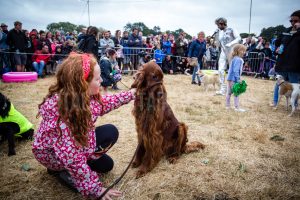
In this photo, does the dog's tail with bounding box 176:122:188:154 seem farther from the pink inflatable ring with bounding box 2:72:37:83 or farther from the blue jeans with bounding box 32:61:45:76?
the blue jeans with bounding box 32:61:45:76

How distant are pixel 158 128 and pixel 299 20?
416 centimetres

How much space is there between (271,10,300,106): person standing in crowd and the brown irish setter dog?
352 cm

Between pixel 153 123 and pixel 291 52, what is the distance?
4.06 metres

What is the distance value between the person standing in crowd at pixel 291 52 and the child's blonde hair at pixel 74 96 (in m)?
4.74

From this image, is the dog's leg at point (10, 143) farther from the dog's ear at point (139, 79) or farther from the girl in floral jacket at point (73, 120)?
the dog's ear at point (139, 79)

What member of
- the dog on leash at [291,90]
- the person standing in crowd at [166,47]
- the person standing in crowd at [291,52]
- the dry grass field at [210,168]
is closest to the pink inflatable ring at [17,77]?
the dry grass field at [210,168]

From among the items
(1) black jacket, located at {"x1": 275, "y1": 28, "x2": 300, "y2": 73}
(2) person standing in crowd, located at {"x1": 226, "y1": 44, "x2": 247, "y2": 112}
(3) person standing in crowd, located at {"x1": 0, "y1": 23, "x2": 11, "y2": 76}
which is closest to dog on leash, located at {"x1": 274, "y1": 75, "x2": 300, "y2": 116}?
(1) black jacket, located at {"x1": 275, "y1": 28, "x2": 300, "y2": 73}

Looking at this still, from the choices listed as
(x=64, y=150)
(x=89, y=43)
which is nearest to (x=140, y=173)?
(x=64, y=150)

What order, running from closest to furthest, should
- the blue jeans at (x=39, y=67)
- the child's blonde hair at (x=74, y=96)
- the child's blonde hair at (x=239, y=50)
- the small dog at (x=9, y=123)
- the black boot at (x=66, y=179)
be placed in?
the child's blonde hair at (x=74, y=96) < the black boot at (x=66, y=179) < the small dog at (x=9, y=123) < the child's blonde hair at (x=239, y=50) < the blue jeans at (x=39, y=67)

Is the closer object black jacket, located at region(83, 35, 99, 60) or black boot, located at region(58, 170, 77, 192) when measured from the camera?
black boot, located at region(58, 170, 77, 192)

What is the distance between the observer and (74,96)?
1.77 metres

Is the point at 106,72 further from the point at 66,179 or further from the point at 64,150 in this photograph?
the point at 64,150

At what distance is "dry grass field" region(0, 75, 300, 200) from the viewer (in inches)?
92.7

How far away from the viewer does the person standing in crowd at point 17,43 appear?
8.99 meters
